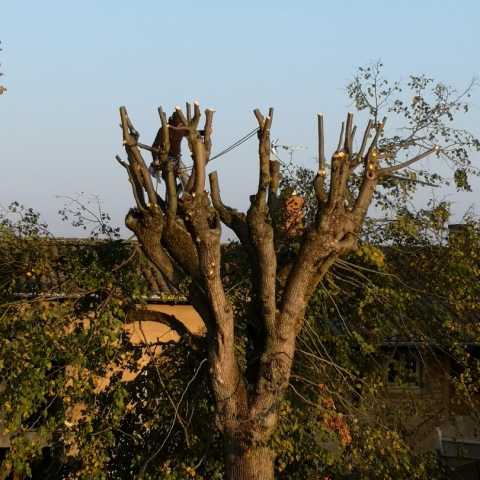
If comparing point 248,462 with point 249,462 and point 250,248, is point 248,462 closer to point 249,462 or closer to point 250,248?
point 249,462

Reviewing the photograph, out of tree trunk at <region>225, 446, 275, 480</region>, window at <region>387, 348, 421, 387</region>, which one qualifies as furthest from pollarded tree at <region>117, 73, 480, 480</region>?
window at <region>387, 348, 421, 387</region>

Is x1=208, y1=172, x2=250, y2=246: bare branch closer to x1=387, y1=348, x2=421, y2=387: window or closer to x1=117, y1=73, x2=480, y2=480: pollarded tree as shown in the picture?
x1=117, y1=73, x2=480, y2=480: pollarded tree

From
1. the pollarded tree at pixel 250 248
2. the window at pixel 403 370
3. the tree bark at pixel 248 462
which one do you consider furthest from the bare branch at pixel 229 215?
the window at pixel 403 370

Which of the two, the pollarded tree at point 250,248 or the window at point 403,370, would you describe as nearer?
the pollarded tree at point 250,248

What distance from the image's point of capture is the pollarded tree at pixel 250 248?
8828 mm

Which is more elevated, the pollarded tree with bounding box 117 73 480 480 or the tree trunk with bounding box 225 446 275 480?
the pollarded tree with bounding box 117 73 480 480

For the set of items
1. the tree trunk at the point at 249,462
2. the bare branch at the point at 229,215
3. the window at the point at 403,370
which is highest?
the bare branch at the point at 229,215

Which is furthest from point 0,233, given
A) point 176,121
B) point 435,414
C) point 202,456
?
point 435,414

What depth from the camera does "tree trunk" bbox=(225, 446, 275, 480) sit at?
29.0 feet

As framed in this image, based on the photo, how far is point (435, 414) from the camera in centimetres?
1224

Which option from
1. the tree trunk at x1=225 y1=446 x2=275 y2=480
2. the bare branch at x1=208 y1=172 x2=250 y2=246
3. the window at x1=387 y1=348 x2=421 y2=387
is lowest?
the tree trunk at x1=225 y1=446 x2=275 y2=480

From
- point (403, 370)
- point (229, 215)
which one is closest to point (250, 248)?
point (229, 215)

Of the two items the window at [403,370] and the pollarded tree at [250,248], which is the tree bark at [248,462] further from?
the window at [403,370]

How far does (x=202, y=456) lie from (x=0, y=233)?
3153 millimetres
